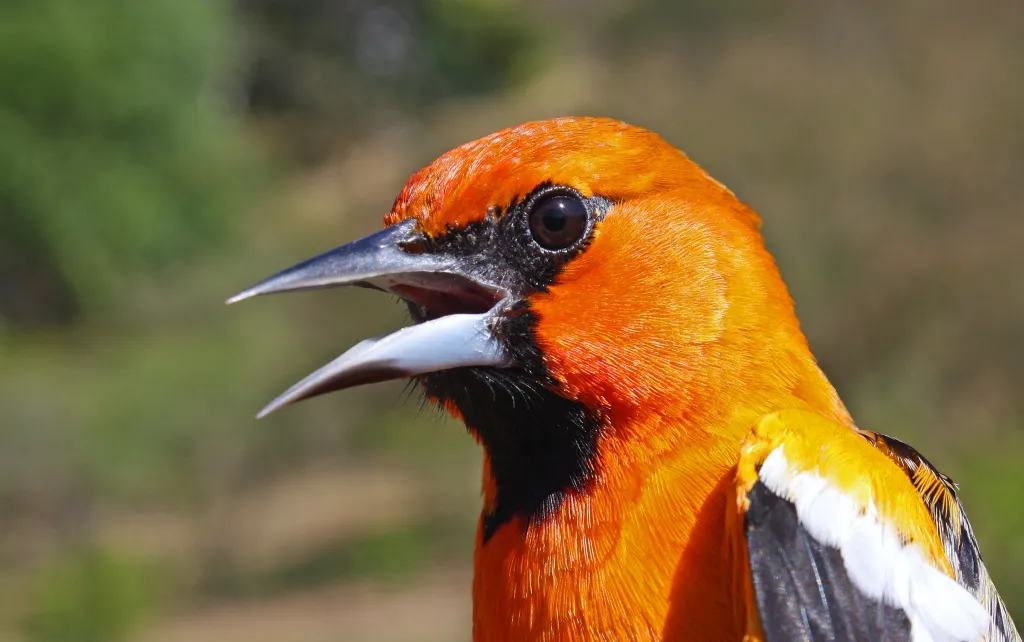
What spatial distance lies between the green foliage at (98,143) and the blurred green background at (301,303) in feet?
0.10

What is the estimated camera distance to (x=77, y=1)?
905 centimetres

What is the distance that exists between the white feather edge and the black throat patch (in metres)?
0.38

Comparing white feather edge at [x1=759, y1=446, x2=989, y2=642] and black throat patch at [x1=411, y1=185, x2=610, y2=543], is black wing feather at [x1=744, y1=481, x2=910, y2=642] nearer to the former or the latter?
white feather edge at [x1=759, y1=446, x2=989, y2=642]

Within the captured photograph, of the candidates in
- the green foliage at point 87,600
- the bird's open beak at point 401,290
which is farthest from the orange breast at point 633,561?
the green foliage at point 87,600

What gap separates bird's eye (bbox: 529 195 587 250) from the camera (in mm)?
1780

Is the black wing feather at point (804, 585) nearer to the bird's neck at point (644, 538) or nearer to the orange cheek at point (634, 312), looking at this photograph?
the bird's neck at point (644, 538)

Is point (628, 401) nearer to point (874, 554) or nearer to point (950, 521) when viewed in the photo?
point (874, 554)

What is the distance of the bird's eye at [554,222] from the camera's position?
5.84 feet

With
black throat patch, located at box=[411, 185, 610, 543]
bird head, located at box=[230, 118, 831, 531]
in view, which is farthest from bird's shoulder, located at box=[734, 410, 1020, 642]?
black throat patch, located at box=[411, 185, 610, 543]

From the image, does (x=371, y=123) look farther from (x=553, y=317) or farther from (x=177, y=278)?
(x=553, y=317)

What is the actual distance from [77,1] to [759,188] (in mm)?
8806

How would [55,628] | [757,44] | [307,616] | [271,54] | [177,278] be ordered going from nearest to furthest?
1. [55,628]
2. [177,278]
3. [307,616]
4. [757,44]
5. [271,54]

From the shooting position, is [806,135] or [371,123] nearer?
[806,135]

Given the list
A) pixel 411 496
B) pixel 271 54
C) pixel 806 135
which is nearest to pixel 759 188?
pixel 806 135
